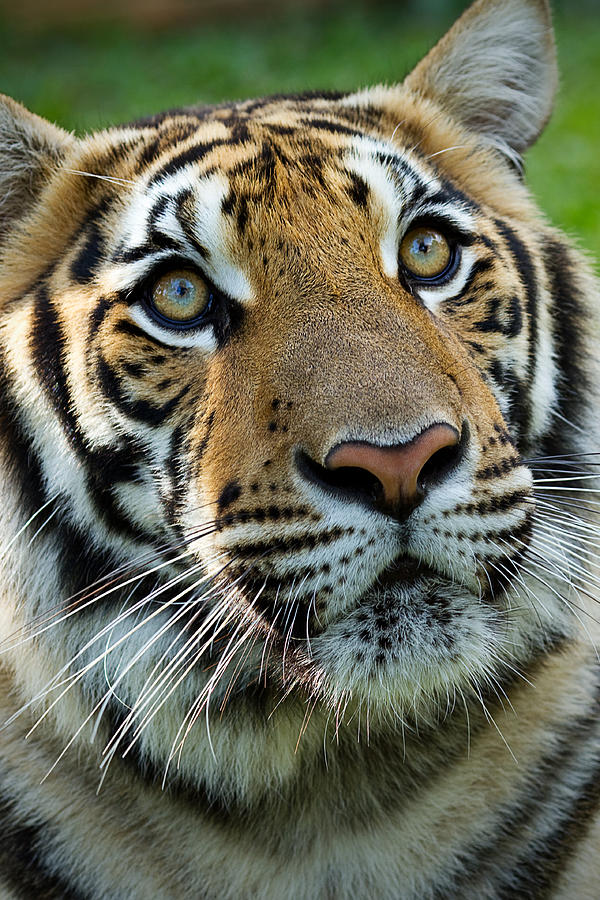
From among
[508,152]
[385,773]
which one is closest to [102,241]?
[508,152]

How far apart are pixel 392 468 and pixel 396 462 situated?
1 centimetres

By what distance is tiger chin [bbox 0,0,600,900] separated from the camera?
1.60m

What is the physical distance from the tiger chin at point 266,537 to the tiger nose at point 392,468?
8 cm

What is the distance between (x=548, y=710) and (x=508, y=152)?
1124mm

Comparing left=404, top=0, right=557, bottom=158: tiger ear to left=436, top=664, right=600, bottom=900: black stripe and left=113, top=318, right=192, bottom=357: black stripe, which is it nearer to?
left=113, top=318, right=192, bottom=357: black stripe

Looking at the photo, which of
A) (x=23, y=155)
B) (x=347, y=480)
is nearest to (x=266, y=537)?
(x=347, y=480)

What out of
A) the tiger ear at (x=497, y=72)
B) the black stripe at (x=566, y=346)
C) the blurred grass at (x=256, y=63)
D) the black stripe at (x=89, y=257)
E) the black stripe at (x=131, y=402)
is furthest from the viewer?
the blurred grass at (x=256, y=63)

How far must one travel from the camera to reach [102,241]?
6.19ft

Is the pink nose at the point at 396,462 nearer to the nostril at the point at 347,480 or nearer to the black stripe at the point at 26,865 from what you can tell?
the nostril at the point at 347,480

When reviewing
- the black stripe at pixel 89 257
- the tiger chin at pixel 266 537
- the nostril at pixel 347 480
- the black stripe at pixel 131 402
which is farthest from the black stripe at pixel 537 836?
the black stripe at pixel 89 257

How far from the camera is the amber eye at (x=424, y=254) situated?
183 cm

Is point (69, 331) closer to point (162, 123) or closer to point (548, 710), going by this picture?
point (162, 123)

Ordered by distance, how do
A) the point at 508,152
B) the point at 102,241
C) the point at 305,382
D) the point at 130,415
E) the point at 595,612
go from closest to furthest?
the point at 305,382 < the point at 130,415 < the point at 102,241 < the point at 595,612 < the point at 508,152

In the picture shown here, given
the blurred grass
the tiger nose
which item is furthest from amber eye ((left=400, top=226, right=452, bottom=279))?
the blurred grass
